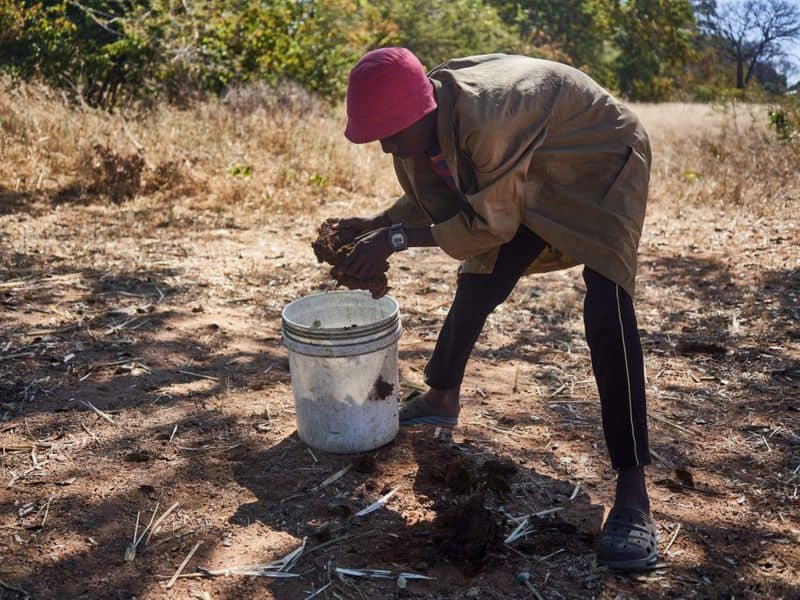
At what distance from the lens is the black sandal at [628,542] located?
2531 millimetres

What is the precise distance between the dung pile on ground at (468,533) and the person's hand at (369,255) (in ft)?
2.88

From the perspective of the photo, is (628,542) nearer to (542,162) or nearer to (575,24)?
(542,162)

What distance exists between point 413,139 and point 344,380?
1017 millimetres

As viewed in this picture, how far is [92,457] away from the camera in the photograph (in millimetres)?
3225

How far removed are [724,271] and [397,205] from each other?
3.52 metres

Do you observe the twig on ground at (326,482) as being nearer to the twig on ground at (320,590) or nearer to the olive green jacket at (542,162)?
the twig on ground at (320,590)

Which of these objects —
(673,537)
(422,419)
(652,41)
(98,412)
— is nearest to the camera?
(673,537)

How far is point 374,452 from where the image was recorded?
329 centimetres

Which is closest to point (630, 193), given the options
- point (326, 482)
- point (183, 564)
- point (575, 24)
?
point (326, 482)

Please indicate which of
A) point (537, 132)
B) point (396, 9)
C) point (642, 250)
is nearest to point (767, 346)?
point (642, 250)

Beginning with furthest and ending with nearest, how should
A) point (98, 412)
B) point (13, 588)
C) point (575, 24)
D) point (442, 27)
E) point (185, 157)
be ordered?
point (575, 24)
point (442, 27)
point (185, 157)
point (98, 412)
point (13, 588)

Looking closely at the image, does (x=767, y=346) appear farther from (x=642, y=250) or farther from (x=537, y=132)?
(x=537, y=132)

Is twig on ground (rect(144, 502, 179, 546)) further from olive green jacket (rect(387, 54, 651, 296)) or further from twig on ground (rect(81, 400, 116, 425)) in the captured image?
olive green jacket (rect(387, 54, 651, 296))

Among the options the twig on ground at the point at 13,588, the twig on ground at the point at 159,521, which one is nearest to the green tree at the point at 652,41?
the twig on ground at the point at 159,521
